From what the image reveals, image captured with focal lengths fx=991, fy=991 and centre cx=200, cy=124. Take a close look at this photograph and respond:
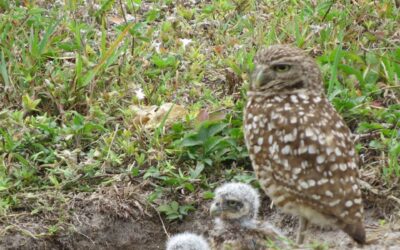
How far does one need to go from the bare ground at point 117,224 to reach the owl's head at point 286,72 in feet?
3.31

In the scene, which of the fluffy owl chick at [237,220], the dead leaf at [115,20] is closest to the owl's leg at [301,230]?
the fluffy owl chick at [237,220]

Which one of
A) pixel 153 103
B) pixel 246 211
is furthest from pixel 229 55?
pixel 246 211

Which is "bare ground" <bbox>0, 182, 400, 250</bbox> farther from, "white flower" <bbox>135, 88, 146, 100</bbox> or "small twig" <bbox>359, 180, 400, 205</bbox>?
"white flower" <bbox>135, 88, 146, 100</bbox>

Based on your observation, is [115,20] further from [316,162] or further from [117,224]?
[316,162]

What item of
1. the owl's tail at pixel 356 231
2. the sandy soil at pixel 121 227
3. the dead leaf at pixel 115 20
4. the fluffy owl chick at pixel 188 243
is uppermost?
the owl's tail at pixel 356 231

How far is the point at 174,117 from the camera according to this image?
25.4 feet

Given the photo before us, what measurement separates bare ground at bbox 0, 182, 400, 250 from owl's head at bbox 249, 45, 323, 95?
1008mm

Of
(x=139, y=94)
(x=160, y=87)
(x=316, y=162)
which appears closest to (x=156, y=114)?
(x=139, y=94)

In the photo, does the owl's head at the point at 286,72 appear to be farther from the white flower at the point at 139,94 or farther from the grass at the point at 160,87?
the white flower at the point at 139,94

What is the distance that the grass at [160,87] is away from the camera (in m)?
7.29

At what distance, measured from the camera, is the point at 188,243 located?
655 centimetres

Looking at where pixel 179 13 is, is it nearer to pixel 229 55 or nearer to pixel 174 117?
pixel 229 55

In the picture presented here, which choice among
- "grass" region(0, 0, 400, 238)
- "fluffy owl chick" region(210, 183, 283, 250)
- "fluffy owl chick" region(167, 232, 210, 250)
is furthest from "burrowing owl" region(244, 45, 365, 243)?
"grass" region(0, 0, 400, 238)

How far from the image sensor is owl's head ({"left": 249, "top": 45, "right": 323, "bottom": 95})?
6.58 metres
